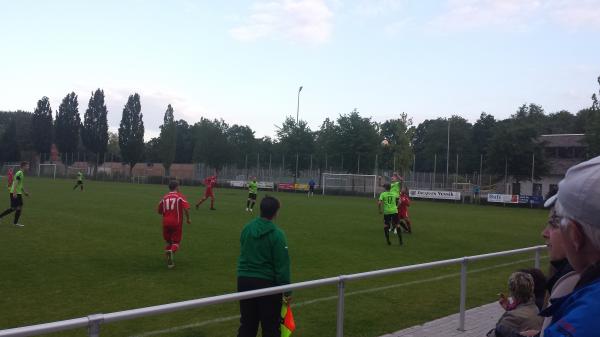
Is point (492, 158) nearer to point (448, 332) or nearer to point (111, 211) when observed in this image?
point (111, 211)

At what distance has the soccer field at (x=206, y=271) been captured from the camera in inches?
243

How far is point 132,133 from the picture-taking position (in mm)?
89938

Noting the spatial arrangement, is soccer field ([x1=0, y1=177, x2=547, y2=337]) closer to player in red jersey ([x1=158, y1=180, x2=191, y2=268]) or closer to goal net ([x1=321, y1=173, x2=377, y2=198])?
player in red jersey ([x1=158, y1=180, x2=191, y2=268])

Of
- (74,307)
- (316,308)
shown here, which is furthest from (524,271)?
(74,307)

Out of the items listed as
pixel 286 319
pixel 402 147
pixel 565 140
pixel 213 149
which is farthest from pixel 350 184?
pixel 286 319

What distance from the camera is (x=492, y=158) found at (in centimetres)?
5509

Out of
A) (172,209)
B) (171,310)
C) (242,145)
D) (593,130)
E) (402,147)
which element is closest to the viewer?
(171,310)

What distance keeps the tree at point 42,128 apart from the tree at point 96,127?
7719 mm

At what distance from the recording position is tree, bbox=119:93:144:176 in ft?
291

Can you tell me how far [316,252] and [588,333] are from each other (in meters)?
12.8

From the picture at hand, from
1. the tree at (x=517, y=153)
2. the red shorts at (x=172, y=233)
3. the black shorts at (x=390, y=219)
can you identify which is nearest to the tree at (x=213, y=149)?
the tree at (x=517, y=153)

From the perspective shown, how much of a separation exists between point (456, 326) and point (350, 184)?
51.0m

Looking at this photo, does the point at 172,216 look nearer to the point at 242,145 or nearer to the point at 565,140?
the point at 565,140

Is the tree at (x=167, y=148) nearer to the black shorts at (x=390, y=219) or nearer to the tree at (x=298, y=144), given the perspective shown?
the tree at (x=298, y=144)
